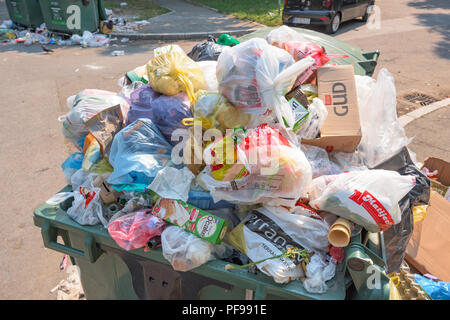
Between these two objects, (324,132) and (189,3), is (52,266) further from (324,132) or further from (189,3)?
(189,3)

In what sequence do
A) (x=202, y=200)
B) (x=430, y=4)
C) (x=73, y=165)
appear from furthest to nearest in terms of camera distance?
(x=430, y=4) → (x=73, y=165) → (x=202, y=200)

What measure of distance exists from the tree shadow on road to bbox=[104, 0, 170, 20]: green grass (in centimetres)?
766

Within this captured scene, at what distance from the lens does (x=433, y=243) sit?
2.49 metres

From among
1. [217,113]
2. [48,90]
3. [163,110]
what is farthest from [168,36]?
[217,113]

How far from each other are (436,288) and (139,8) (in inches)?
466

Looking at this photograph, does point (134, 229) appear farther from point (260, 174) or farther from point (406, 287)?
point (406, 287)

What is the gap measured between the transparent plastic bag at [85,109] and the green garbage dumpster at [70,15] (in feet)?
23.7

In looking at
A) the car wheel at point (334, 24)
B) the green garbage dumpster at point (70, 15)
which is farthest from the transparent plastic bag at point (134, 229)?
the car wheel at point (334, 24)

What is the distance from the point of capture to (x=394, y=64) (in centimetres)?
679

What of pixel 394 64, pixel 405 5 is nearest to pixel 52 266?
pixel 394 64

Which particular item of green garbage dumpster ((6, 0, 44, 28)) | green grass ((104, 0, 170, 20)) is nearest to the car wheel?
green grass ((104, 0, 170, 20))

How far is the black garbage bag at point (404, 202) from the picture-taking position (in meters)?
2.07

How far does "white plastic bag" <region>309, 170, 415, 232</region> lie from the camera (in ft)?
5.13

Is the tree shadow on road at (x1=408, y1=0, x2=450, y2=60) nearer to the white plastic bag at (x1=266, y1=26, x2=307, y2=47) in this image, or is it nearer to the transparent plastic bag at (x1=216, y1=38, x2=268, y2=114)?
the white plastic bag at (x1=266, y1=26, x2=307, y2=47)
